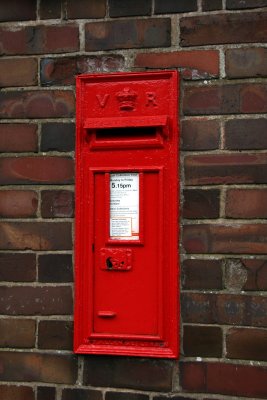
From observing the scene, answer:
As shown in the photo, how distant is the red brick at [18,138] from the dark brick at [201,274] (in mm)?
705

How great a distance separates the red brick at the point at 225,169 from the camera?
1819 millimetres

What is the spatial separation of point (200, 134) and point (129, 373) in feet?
2.87

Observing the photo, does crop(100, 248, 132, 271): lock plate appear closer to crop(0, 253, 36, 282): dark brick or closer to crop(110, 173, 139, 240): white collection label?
crop(110, 173, 139, 240): white collection label

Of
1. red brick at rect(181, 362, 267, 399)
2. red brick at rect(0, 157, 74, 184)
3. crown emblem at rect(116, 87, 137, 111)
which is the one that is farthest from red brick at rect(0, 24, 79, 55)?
red brick at rect(181, 362, 267, 399)

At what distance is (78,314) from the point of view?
1.87 meters

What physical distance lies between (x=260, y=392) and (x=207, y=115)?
0.97 meters

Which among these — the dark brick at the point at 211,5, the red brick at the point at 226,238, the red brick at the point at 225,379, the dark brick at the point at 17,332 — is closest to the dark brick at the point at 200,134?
the red brick at the point at 226,238

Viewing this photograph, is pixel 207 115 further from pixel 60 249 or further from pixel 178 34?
pixel 60 249

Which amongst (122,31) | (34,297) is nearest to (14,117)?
(122,31)

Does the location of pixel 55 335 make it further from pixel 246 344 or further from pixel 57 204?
pixel 246 344

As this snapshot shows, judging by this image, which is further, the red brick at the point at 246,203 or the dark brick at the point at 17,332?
the dark brick at the point at 17,332

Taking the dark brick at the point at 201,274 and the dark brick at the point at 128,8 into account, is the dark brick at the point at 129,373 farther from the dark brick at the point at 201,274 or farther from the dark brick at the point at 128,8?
the dark brick at the point at 128,8

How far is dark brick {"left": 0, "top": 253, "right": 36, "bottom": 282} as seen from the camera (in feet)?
6.35

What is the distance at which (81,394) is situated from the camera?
6.24ft
